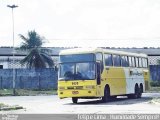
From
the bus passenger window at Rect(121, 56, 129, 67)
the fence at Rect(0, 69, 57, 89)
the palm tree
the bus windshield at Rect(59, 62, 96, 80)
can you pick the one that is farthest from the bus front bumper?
the palm tree

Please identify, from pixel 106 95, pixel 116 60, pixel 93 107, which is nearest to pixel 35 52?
pixel 116 60

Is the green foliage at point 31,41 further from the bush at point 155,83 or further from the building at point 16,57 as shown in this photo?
the bush at point 155,83

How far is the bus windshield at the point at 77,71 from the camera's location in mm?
24719

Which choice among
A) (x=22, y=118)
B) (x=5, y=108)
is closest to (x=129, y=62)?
(x=5, y=108)

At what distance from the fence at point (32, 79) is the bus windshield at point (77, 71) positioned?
86.5ft

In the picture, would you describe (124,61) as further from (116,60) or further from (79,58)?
(79,58)

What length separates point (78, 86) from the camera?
2473 cm

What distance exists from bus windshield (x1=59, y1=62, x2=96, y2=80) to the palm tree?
37.8 meters

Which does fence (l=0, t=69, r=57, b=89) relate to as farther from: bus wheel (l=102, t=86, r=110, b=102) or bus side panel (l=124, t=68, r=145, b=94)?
bus wheel (l=102, t=86, r=110, b=102)

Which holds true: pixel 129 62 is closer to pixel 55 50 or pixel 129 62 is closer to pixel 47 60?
pixel 47 60

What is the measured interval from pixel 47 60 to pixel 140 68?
32548 millimetres

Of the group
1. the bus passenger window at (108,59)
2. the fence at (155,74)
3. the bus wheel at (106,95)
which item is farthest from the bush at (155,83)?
the bus wheel at (106,95)

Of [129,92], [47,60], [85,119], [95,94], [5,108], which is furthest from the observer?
[47,60]

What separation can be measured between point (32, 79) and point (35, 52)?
12.2 m
